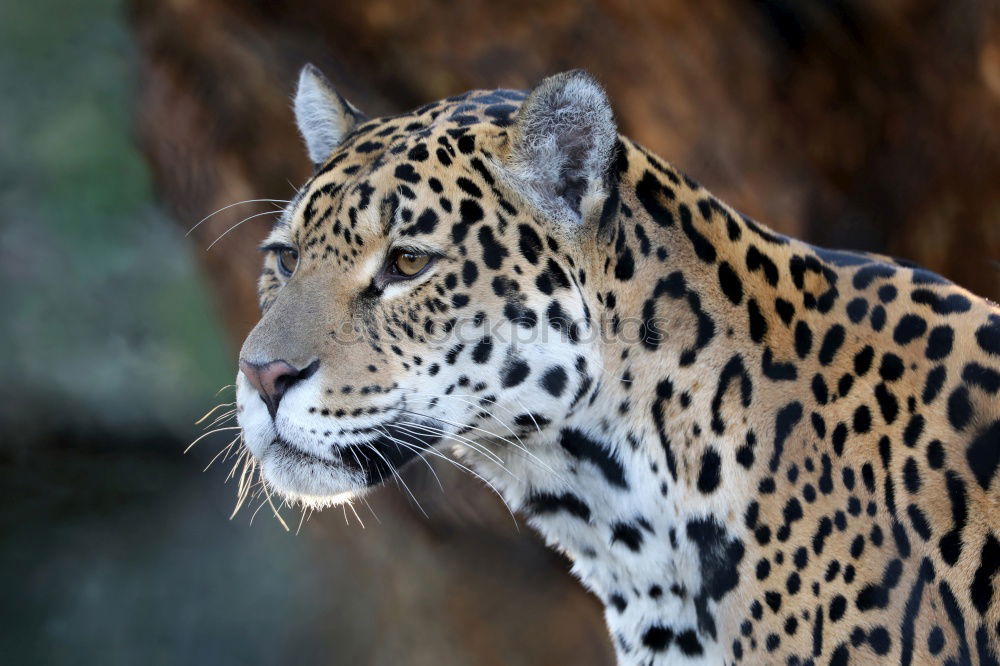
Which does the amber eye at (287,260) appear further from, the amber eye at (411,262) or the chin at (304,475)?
the chin at (304,475)

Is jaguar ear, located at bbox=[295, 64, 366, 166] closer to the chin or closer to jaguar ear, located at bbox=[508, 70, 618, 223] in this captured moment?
jaguar ear, located at bbox=[508, 70, 618, 223]

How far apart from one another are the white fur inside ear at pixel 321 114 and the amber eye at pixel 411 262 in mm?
1007

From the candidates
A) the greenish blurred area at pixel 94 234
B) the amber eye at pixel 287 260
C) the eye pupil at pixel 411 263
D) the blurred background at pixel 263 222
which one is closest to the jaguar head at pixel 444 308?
the eye pupil at pixel 411 263

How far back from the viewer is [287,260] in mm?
3588

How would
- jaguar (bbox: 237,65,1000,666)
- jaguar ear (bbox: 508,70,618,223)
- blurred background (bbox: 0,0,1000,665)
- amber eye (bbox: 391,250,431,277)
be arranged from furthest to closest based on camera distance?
blurred background (bbox: 0,0,1000,665) < amber eye (bbox: 391,250,431,277) < jaguar ear (bbox: 508,70,618,223) < jaguar (bbox: 237,65,1000,666)

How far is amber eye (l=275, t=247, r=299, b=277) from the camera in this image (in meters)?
3.54

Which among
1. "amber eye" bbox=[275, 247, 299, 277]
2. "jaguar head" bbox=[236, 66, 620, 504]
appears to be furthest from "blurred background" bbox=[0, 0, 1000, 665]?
"jaguar head" bbox=[236, 66, 620, 504]

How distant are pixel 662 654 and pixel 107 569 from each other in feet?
16.8

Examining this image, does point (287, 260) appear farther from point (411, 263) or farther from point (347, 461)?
point (347, 461)

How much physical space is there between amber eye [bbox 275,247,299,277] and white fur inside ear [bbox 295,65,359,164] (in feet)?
1.87

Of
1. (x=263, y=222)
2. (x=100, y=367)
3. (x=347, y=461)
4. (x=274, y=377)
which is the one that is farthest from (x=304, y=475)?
(x=100, y=367)

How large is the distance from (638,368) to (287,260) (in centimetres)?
138

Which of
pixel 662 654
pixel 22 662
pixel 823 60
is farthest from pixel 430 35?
pixel 22 662

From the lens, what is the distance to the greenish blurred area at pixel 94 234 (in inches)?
274
